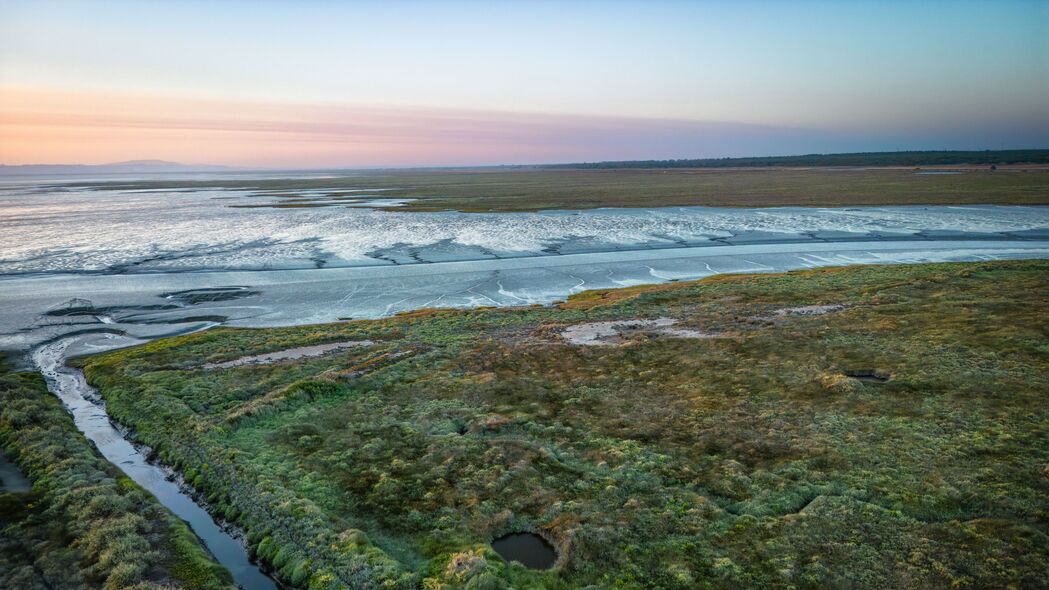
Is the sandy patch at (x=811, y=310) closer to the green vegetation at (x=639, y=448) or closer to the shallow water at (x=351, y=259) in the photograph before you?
the green vegetation at (x=639, y=448)

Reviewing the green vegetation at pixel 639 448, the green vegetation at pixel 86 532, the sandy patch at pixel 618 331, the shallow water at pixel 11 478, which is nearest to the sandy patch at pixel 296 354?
the green vegetation at pixel 639 448

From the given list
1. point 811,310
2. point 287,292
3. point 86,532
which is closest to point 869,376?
point 811,310

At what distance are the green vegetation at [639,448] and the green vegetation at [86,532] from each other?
156 centimetres

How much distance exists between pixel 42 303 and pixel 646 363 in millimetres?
39328

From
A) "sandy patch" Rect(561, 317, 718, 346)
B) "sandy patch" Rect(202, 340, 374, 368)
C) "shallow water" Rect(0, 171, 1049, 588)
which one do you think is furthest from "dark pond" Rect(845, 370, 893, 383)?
"sandy patch" Rect(202, 340, 374, 368)

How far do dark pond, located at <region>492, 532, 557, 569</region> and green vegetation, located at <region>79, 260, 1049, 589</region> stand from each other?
298 mm

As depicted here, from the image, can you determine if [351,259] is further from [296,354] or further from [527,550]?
[527,550]

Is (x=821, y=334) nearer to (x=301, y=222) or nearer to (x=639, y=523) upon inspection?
(x=639, y=523)

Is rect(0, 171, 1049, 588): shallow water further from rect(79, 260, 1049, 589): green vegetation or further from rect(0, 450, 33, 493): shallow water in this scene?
rect(0, 450, 33, 493): shallow water

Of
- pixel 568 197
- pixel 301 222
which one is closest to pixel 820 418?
pixel 301 222

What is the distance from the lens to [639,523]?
1344cm

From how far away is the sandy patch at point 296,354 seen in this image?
26.2 meters

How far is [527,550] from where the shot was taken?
43.4 ft

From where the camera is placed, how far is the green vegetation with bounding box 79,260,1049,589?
1216cm
